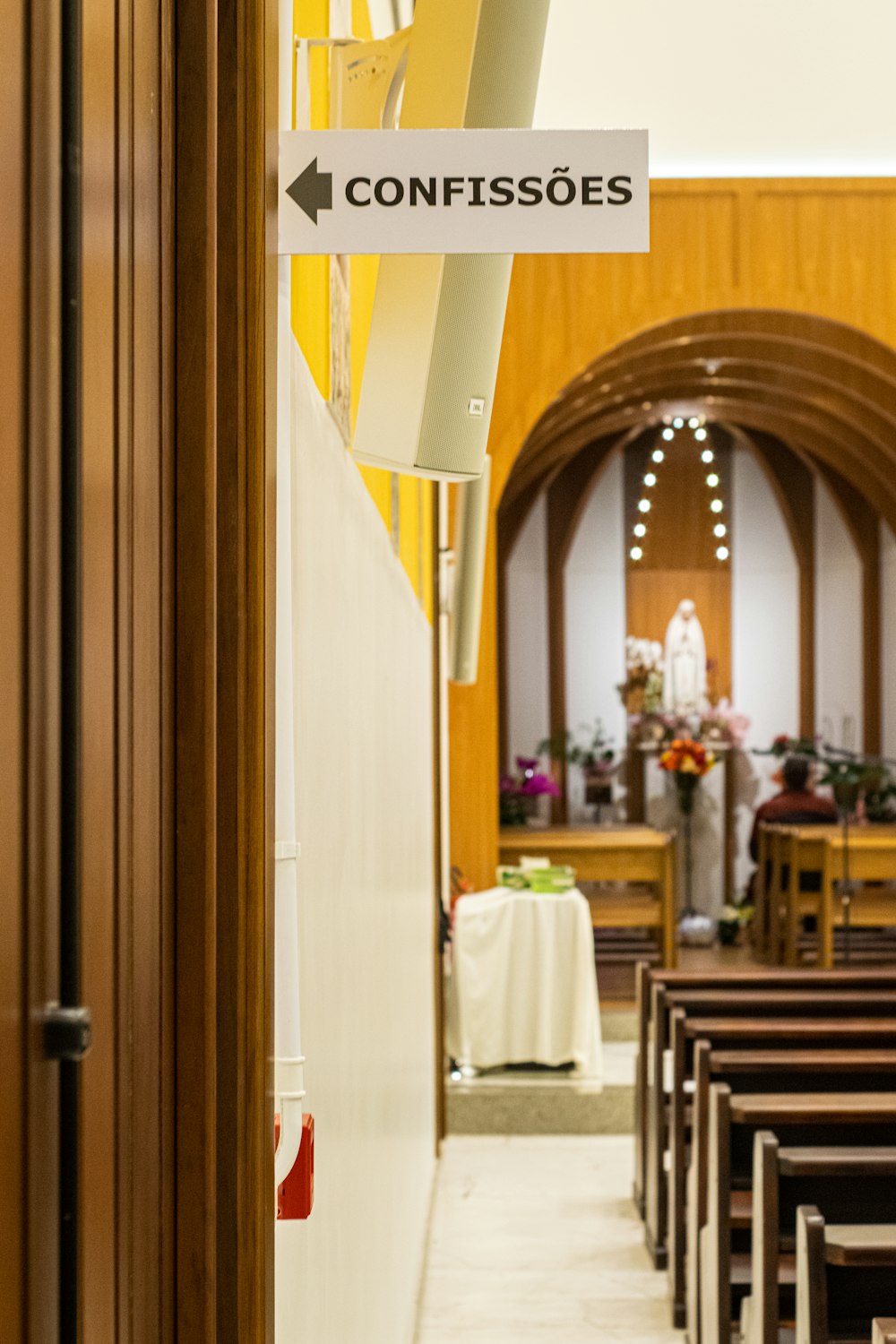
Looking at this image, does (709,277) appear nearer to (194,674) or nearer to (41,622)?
(194,674)

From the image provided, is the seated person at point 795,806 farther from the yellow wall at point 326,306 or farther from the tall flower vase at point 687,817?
the yellow wall at point 326,306

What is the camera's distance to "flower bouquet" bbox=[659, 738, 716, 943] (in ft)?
33.4

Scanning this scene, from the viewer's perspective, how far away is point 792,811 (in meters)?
10.5

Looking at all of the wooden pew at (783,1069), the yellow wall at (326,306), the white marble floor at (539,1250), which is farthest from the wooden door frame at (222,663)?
the white marble floor at (539,1250)

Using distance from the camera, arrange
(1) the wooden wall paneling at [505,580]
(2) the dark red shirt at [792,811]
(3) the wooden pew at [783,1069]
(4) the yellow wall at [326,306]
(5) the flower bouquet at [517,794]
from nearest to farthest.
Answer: (4) the yellow wall at [326,306] < (3) the wooden pew at [783,1069] < (5) the flower bouquet at [517,794] < (2) the dark red shirt at [792,811] < (1) the wooden wall paneling at [505,580]

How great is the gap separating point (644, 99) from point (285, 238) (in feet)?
20.6

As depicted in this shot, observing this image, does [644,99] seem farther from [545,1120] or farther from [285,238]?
[285,238]

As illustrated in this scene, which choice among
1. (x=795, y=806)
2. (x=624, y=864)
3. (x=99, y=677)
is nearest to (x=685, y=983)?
(x=624, y=864)

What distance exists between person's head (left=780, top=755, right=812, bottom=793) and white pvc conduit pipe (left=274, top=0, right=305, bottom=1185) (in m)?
9.71

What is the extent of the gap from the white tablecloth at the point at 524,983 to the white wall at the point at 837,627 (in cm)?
698

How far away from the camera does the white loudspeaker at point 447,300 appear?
1.58m

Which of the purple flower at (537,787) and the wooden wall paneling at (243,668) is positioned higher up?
the wooden wall paneling at (243,668)

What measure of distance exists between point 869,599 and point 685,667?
6.01 feet

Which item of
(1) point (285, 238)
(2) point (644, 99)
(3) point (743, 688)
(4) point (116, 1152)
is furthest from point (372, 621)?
(3) point (743, 688)
